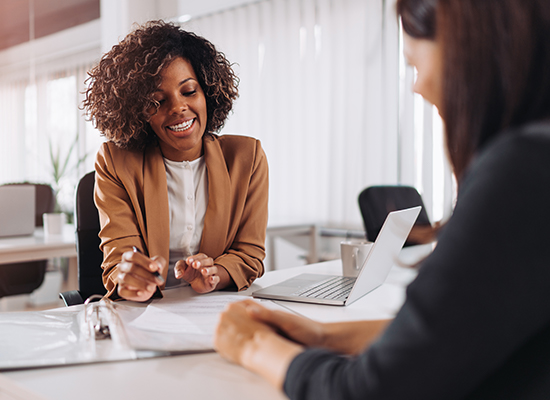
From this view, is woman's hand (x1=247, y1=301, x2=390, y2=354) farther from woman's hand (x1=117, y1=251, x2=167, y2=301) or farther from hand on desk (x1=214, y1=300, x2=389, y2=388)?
woman's hand (x1=117, y1=251, x2=167, y2=301)

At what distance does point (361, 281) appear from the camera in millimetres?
1024

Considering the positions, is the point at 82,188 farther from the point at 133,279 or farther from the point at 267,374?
the point at 267,374

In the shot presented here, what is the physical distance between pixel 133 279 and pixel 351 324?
49 cm

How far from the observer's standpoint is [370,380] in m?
0.45

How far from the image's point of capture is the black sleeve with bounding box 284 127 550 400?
420 millimetres

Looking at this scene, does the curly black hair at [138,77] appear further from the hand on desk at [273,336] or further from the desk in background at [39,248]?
the desk in background at [39,248]

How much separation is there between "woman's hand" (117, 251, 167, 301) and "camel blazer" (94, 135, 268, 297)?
152mm

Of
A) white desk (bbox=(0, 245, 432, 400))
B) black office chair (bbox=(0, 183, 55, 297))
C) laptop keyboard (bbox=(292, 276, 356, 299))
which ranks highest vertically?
laptop keyboard (bbox=(292, 276, 356, 299))

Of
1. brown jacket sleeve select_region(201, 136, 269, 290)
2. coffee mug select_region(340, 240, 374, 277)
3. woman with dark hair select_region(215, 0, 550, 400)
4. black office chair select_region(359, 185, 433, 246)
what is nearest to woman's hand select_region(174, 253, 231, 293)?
brown jacket sleeve select_region(201, 136, 269, 290)

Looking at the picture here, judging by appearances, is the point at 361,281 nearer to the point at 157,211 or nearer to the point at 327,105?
the point at 157,211

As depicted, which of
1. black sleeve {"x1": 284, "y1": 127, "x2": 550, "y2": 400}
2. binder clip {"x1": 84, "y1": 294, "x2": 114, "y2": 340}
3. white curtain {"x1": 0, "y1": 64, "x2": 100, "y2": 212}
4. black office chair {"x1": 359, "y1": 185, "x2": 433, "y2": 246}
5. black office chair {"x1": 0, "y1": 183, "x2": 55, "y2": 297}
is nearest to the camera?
black sleeve {"x1": 284, "y1": 127, "x2": 550, "y2": 400}

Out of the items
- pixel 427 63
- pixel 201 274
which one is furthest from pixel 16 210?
pixel 427 63

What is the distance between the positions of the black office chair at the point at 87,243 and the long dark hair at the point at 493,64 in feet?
4.26

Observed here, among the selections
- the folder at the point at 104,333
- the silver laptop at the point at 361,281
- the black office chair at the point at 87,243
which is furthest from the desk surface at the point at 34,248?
the silver laptop at the point at 361,281
